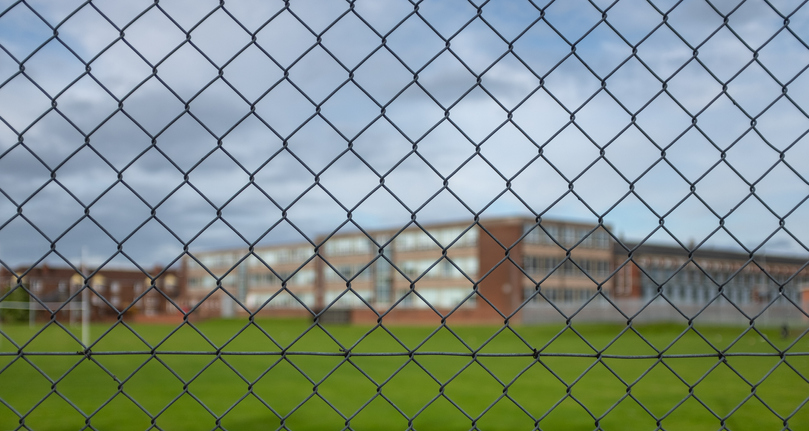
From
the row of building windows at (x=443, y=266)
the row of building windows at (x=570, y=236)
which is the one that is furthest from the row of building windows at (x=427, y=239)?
the row of building windows at (x=570, y=236)

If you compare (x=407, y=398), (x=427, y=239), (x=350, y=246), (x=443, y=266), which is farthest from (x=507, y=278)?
(x=407, y=398)

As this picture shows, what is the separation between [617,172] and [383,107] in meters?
0.68

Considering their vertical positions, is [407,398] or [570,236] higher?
[570,236]

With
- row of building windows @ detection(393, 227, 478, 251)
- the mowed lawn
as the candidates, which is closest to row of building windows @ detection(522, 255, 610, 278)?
row of building windows @ detection(393, 227, 478, 251)

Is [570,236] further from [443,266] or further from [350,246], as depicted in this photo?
[350,246]

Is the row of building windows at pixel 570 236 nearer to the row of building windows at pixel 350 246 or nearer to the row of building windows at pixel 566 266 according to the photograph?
the row of building windows at pixel 566 266

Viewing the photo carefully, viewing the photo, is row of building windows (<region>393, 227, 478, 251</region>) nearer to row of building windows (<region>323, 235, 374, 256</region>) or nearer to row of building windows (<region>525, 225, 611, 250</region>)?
row of building windows (<region>323, 235, 374, 256</region>)

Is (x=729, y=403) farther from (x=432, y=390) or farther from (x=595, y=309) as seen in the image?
(x=595, y=309)

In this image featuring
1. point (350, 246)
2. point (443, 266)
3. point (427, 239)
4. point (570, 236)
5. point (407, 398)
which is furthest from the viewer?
point (350, 246)

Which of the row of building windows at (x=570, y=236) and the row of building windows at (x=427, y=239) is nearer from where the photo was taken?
the row of building windows at (x=570, y=236)

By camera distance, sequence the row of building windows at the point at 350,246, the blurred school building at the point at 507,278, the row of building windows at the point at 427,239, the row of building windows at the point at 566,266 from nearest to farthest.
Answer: the blurred school building at the point at 507,278 < the row of building windows at the point at 566,266 < the row of building windows at the point at 427,239 < the row of building windows at the point at 350,246

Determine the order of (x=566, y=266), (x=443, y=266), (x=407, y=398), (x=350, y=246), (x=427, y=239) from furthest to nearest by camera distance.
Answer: (x=350, y=246), (x=443, y=266), (x=566, y=266), (x=427, y=239), (x=407, y=398)

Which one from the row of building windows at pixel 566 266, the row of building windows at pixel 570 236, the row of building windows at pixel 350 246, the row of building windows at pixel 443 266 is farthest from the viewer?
the row of building windows at pixel 350 246

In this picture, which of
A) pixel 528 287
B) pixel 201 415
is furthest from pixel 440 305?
pixel 201 415
